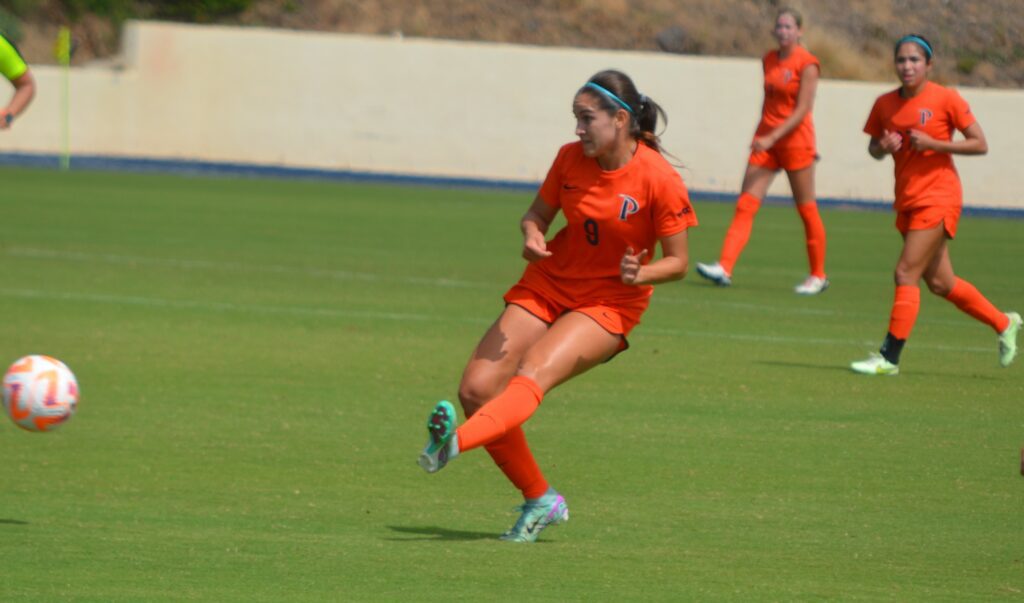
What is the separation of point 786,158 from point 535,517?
9.58 metres

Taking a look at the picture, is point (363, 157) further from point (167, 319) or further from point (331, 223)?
point (167, 319)

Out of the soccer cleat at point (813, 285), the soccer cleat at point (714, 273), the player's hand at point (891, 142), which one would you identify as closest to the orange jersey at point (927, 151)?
the player's hand at point (891, 142)

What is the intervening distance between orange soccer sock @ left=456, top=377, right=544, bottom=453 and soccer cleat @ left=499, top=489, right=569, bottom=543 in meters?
0.40

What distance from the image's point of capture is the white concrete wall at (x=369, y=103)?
32.5 m

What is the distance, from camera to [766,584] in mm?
5949

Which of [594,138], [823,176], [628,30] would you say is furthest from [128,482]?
[628,30]

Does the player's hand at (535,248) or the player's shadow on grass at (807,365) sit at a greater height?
the player's hand at (535,248)

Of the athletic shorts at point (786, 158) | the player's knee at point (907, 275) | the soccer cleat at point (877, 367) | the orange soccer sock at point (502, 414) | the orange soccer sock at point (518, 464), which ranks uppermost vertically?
the orange soccer sock at point (502, 414)

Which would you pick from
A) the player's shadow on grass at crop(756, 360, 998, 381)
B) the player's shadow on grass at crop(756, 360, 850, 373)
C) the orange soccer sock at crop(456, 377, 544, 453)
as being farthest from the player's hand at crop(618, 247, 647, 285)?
the player's shadow on grass at crop(756, 360, 850, 373)

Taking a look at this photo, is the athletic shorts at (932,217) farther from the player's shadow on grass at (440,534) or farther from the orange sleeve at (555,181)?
the player's shadow on grass at (440,534)

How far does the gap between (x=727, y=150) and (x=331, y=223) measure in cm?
1190

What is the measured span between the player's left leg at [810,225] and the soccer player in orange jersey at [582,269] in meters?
8.69

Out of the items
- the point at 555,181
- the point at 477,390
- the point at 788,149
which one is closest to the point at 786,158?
the point at 788,149

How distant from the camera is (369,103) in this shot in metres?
33.9
